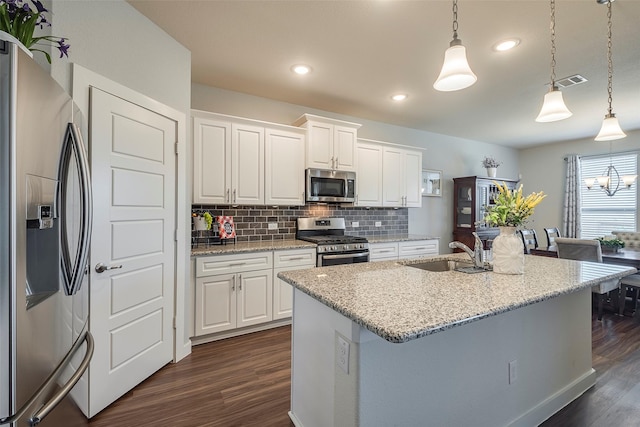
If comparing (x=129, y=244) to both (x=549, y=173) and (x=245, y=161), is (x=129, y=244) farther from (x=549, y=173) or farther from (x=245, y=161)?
(x=549, y=173)

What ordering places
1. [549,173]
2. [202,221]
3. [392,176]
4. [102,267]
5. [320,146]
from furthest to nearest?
[549,173], [392,176], [320,146], [202,221], [102,267]


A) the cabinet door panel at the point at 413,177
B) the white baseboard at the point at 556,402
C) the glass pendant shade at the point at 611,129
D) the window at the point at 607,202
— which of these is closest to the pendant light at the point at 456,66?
the glass pendant shade at the point at 611,129

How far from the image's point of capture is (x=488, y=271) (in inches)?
73.7

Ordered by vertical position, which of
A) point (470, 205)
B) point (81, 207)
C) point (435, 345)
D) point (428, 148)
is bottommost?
point (435, 345)

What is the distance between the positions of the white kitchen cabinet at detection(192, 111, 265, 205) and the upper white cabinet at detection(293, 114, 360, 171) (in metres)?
0.57

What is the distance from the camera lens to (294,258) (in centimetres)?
320

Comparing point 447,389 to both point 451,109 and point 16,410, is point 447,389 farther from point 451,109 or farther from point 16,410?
point 451,109

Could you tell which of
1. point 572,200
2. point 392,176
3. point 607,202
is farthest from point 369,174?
point 607,202

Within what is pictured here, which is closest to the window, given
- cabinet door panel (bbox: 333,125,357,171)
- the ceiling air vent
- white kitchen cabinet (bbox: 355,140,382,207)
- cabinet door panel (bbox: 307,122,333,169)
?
the ceiling air vent

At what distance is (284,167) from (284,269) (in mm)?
1193

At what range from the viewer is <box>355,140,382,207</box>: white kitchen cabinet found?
13.4 ft

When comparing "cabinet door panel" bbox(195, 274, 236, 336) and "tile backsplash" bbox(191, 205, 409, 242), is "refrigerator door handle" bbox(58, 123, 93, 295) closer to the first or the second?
"cabinet door panel" bbox(195, 274, 236, 336)

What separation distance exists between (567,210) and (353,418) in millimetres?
6579

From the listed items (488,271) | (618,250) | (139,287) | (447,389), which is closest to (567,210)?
(618,250)
